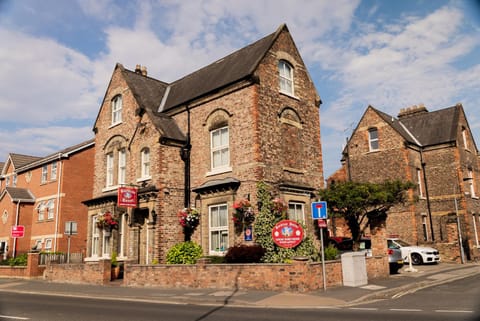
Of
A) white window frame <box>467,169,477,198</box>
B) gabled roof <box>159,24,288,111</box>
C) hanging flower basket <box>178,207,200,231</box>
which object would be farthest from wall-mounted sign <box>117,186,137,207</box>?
white window frame <box>467,169,477,198</box>

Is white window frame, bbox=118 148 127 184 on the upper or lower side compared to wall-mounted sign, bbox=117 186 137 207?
upper

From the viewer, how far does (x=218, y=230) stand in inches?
721

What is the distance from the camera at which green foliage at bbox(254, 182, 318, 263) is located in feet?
50.8

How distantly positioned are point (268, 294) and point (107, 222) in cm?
1157

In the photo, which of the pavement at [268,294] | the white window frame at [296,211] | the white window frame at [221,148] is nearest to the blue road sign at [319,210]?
the pavement at [268,294]

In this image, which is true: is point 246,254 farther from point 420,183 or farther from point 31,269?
point 420,183

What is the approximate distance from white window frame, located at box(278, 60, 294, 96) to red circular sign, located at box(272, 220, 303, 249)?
314 inches

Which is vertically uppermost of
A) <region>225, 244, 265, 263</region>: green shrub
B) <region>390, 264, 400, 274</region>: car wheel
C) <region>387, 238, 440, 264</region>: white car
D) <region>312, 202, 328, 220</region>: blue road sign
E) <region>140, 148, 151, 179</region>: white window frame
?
<region>140, 148, 151, 179</region>: white window frame

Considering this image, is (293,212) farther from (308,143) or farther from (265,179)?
(308,143)

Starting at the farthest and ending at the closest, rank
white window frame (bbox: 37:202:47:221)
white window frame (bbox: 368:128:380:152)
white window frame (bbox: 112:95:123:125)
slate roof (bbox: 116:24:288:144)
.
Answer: white window frame (bbox: 37:202:47:221) < white window frame (bbox: 368:128:380:152) < white window frame (bbox: 112:95:123:125) < slate roof (bbox: 116:24:288:144)

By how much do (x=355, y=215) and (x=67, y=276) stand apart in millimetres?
15460

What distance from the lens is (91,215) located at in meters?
23.8

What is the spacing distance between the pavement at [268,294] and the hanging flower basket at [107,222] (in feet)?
12.4

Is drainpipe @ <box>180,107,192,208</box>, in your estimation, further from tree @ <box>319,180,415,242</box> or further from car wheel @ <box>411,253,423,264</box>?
car wheel @ <box>411,253,423,264</box>
